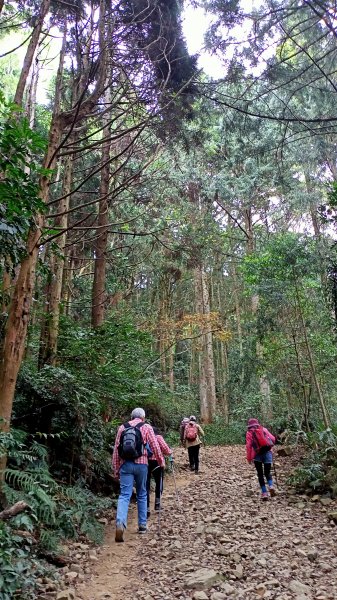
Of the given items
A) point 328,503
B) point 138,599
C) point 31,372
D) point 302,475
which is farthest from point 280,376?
point 138,599

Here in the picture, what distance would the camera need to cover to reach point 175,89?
8.30 metres

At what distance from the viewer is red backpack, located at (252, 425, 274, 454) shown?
769 cm

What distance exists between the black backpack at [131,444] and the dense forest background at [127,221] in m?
0.93

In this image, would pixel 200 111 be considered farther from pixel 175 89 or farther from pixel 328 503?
pixel 328 503

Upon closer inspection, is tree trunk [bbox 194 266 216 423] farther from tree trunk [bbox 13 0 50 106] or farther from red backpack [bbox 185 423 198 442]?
tree trunk [bbox 13 0 50 106]

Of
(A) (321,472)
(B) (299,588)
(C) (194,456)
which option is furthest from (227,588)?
(C) (194,456)

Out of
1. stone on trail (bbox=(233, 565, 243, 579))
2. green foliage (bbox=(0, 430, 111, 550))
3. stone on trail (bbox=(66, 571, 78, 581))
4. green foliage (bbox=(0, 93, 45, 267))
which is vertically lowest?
stone on trail (bbox=(233, 565, 243, 579))

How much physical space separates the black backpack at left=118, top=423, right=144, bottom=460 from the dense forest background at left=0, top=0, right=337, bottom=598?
0.93 metres

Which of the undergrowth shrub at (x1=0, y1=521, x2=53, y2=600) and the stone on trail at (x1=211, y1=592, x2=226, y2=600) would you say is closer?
the undergrowth shrub at (x1=0, y1=521, x2=53, y2=600)

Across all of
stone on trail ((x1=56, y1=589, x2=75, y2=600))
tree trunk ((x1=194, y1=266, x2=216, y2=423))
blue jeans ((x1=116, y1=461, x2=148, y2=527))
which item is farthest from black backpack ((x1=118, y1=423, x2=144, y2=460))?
tree trunk ((x1=194, y1=266, x2=216, y2=423))

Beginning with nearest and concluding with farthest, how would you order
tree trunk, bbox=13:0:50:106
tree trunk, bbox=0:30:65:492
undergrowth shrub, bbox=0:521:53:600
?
undergrowth shrub, bbox=0:521:53:600 → tree trunk, bbox=0:30:65:492 → tree trunk, bbox=13:0:50:106

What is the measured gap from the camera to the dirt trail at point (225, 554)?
12.8 ft

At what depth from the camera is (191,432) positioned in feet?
34.1

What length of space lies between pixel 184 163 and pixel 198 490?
14.6 m
